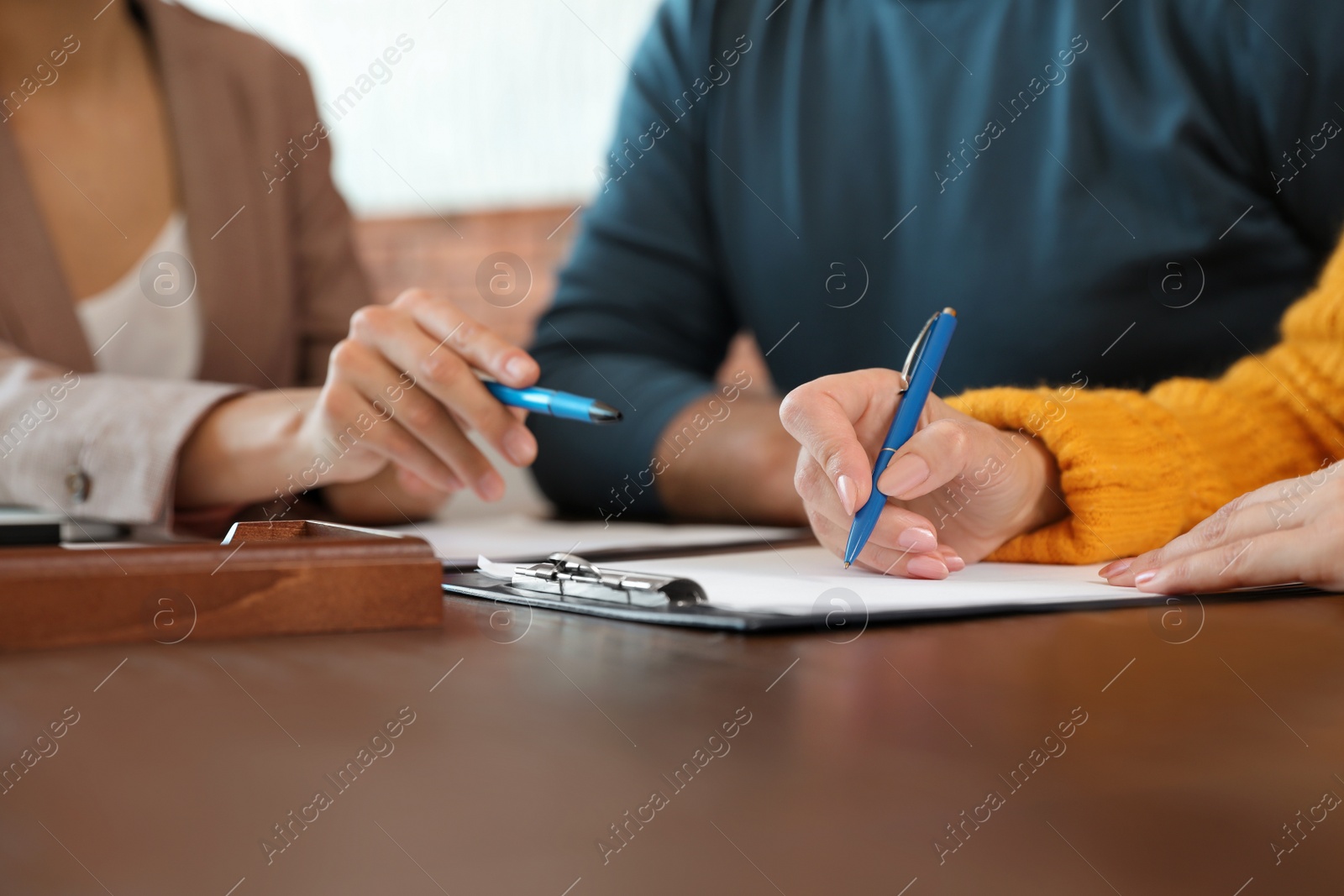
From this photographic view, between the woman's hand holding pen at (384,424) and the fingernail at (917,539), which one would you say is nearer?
the fingernail at (917,539)

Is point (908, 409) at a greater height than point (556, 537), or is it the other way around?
point (908, 409)

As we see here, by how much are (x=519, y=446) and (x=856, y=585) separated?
0.29 metres

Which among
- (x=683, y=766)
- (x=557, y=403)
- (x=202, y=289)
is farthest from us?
(x=202, y=289)

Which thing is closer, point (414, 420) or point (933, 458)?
point (933, 458)

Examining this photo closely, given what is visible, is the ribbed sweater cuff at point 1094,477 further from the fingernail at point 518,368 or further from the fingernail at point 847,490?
the fingernail at point 518,368

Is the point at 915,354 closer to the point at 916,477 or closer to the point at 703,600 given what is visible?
the point at 916,477

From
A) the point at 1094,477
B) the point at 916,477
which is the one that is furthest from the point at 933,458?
the point at 1094,477

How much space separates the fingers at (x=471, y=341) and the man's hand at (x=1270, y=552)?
13.5 inches

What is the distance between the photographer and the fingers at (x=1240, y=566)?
44 centimetres

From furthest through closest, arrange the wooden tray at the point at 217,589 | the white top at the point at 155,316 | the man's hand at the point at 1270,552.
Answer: the white top at the point at 155,316, the man's hand at the point at 1270,552, the wooden tray at the point at 217,589

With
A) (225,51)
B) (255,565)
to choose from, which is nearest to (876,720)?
(255,565)

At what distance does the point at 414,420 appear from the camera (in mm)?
669

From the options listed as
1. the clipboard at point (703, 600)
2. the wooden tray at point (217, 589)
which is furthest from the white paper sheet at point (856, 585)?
the wooden tray at point (217, 589)

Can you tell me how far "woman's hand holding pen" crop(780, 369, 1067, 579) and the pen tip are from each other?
10 centimetres
